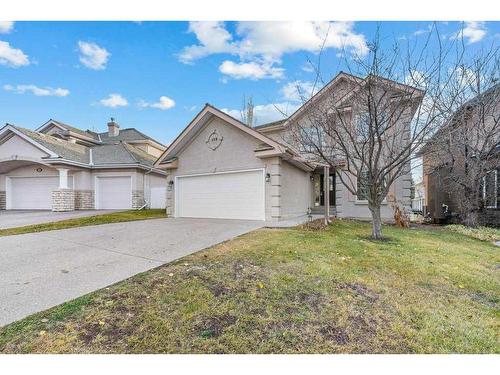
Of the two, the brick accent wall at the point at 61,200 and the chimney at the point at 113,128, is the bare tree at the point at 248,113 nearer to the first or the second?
the chimney at the point at 113,128

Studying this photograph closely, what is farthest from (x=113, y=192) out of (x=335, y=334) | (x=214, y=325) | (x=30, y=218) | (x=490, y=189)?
(x=490, y=189)

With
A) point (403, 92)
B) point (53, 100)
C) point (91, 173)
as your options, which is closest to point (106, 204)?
point (91, 173)

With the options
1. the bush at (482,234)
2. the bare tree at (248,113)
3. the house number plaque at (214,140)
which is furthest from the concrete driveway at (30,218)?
the bush at (482,234)

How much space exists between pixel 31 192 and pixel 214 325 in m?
20.5

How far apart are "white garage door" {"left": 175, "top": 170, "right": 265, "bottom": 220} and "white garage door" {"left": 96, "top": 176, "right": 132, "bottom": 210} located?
6.11 m

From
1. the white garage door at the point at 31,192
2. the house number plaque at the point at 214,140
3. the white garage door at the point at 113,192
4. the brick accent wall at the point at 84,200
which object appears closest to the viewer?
the house number plaque at the point at 214,140

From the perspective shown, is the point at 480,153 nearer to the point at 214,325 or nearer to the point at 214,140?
the point at 214,140

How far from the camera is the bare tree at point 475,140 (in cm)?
1030

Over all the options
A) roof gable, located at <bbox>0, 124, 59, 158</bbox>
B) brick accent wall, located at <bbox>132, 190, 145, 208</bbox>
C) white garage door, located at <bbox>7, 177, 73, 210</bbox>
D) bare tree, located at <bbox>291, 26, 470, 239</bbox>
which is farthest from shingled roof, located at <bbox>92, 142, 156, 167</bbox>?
bare tree, located at <bbox>291, 26, 470, 239</bbox>

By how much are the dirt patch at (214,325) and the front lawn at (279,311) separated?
11mm

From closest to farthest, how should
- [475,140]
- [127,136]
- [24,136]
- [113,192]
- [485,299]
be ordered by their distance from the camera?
[485,299] < [475,140] < [24,136] < [113,192] < [127,136]

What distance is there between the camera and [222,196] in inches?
482

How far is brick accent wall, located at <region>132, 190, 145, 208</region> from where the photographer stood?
57.7ft

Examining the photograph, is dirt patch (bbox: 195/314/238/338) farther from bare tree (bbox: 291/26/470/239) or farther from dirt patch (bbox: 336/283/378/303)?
bare tree (bbox: 291/26/470/239)
